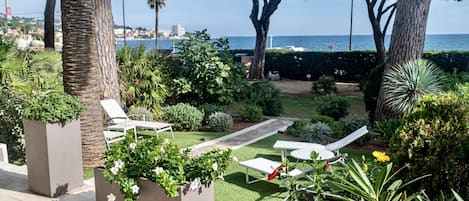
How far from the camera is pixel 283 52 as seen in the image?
74.7 feet

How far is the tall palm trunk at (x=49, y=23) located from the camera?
1310 centimetres

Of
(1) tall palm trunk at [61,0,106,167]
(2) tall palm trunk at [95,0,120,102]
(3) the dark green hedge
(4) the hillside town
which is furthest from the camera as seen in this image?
(3) the dark green hedge

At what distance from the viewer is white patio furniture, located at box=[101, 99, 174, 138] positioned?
769cm

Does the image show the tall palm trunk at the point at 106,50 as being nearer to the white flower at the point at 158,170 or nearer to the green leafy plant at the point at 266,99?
the green leafy plant at the point at 266,99

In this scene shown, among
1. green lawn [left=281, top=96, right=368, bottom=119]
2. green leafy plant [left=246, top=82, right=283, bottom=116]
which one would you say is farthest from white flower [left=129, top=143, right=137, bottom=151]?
green lawn [left=281, top=96, right=368, bottom=119]

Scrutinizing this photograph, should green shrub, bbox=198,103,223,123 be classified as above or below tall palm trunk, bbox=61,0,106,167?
below

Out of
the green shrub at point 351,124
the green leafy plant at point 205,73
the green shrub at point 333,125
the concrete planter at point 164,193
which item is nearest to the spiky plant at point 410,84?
the green shrub at point 351,124

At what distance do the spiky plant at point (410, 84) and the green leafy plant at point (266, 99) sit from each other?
3.93m

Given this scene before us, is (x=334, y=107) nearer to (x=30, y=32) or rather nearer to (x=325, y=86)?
(x=325, y=86)

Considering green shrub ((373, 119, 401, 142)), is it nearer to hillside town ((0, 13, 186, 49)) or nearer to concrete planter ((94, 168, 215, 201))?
concrete planter ((94, 168, 215, 201))

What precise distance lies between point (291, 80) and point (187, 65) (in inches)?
493

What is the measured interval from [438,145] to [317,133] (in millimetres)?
4828

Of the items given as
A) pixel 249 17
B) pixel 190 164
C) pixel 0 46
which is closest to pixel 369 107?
pixel 190 164

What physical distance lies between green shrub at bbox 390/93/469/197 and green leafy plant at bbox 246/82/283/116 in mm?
7998
